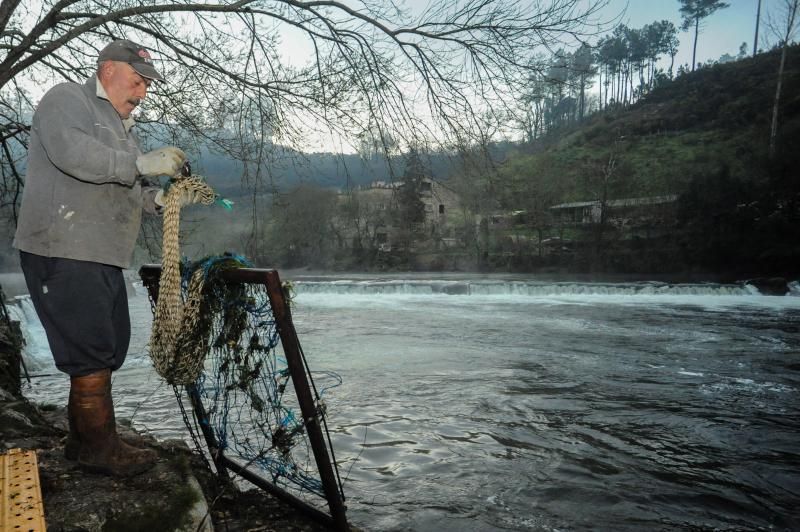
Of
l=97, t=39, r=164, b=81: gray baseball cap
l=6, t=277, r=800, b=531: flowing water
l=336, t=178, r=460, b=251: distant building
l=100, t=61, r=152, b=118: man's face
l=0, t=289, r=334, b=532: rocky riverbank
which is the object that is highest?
l=336, t=178, r=460, b=251: distant building

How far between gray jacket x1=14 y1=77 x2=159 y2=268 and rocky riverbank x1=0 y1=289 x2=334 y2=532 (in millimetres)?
1090

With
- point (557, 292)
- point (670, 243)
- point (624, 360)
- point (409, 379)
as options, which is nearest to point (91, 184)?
point (409, 379)

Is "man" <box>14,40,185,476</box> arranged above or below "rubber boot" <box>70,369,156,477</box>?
above

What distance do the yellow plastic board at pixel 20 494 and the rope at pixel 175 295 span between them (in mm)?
723

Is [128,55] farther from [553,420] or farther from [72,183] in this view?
[553,420]

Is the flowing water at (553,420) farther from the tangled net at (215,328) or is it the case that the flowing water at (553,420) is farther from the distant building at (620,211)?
the distant building at (620,211)

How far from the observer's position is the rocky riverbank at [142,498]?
2.28 metres

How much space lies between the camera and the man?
245 cm

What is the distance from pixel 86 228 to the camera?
2514 millimetres

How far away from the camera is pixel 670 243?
33.0 meters

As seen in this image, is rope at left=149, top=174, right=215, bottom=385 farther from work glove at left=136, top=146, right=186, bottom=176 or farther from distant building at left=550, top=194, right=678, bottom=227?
distant building at left=550, top=194, right=678, bottom=227

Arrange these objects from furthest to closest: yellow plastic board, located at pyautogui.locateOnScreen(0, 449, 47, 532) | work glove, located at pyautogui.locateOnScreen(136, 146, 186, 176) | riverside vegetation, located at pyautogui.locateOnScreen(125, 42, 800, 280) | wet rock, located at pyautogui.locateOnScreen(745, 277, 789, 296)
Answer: riverside vegetation, located at pyautogui.locateOnScreen(125, 42, 800, 280)
wet rock, located at pyautogui.locateOnScreen(745, 277, 789, 296)
work glove, located at pyautogui.locateOnScreen(136, 146, 186, 176)
yellow plastic board, located at pyautogui.locateOnScreen(0, 449, 47, 532)

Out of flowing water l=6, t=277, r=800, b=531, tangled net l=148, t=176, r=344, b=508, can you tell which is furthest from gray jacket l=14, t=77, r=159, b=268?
flowing water l=6, t=277, r=800, b=531

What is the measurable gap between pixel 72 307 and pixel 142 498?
95 cm
